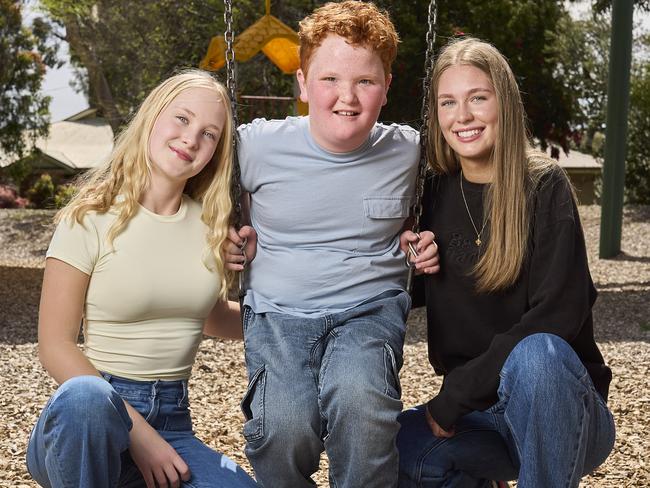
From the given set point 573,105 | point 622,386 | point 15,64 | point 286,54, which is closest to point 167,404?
point 622,386

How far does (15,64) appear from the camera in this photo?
14695 millimetres

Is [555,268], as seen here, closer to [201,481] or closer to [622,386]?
[201,481]

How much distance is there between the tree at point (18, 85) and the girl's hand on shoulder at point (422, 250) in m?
12.8

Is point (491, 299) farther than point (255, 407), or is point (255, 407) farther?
point (491, 299)

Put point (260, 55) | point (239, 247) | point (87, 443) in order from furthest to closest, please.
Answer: point (260, 55) → point (239, 247) → point (87, 443)

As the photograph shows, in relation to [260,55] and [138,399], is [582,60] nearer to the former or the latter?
[260,55]

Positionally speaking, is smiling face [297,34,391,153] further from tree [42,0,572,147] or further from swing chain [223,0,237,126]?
tree [42,0,572,147]

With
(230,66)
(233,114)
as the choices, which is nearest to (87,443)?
(233,114)

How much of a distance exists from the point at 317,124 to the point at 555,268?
0.74 m

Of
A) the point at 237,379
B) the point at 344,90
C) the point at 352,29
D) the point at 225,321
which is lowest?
the point at 237,379

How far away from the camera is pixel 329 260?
260 cm

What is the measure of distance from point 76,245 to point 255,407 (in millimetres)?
610

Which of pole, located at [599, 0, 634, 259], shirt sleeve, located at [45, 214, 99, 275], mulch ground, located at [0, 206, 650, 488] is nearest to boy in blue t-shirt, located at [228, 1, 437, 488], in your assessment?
shirt sleeve, located at [45, 214, 99, 275]

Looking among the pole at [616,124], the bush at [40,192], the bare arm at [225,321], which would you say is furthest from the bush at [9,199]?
the bare arm at [225,321]
